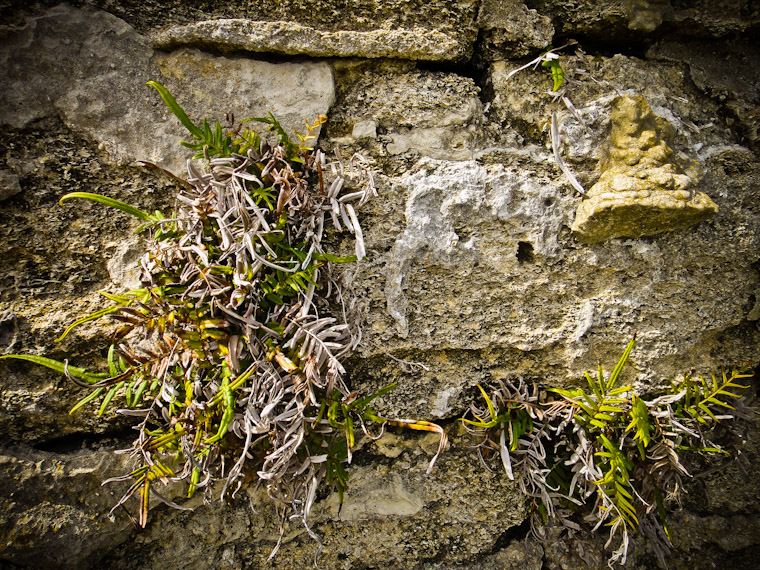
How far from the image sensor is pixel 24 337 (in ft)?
3.92

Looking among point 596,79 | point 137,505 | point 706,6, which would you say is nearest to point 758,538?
point 596,79

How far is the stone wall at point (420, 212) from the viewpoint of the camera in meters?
1.20

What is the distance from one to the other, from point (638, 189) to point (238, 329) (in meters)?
1.11

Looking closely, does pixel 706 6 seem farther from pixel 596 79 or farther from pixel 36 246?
pixel 36 246

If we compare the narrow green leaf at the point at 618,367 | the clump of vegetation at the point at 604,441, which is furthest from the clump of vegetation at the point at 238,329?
the narrow green leaf at the point at 618,367

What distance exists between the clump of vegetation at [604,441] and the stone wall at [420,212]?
67 millimetres

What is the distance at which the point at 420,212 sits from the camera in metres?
1.25

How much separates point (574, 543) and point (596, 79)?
4.60ft

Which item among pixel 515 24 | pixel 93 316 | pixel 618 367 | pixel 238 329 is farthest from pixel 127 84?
pixel 618 367

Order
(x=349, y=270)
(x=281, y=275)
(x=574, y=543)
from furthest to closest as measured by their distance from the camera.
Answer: (x=574, y=543)
(x=349, y=270)
(x=281, y=275)

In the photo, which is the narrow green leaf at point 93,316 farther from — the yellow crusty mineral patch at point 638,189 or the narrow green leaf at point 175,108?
the yellow crusty mineral patch at point 638,189

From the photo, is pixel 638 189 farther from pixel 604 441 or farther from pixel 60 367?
pixel 60 367

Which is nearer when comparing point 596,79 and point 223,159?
point 223,159

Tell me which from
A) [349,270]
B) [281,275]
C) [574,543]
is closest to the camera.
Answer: [281,275]
